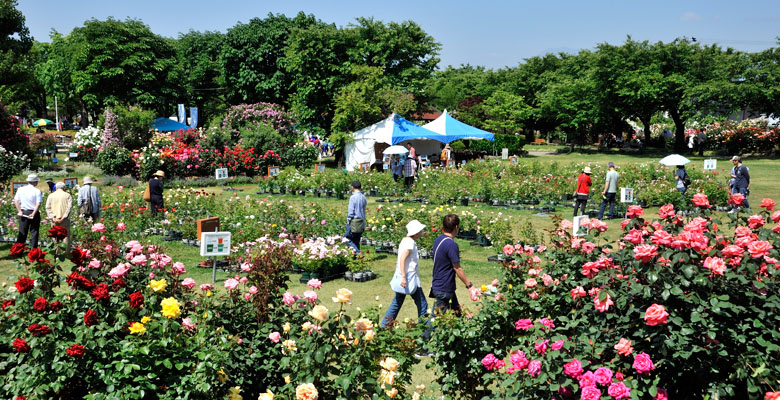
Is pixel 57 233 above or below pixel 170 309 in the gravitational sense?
above

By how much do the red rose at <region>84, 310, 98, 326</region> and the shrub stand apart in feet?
75.7

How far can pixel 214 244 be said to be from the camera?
8648 millimetres

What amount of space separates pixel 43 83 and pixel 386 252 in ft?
194

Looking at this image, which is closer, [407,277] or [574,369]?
[574,369]

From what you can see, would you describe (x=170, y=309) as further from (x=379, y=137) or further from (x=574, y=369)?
(x=379, y=137)

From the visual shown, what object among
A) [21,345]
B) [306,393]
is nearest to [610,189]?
[306,393]

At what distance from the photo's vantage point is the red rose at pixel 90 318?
3.77 m

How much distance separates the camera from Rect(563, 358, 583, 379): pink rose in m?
3.44

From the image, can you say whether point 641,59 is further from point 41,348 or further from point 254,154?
point 41,348

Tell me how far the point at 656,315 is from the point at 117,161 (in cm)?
2527

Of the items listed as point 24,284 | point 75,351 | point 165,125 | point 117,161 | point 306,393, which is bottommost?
point 306,393

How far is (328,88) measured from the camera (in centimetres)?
3272

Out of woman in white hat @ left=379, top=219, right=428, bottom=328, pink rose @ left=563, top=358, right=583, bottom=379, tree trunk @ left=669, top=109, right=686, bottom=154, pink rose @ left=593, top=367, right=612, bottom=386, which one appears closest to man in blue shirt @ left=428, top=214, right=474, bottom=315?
woman in white hat @ left=379, top=219, right=428, bottom=328

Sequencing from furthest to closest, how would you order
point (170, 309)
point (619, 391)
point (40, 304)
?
point (170, 309)
point (40, 304)
point (619, 391)
